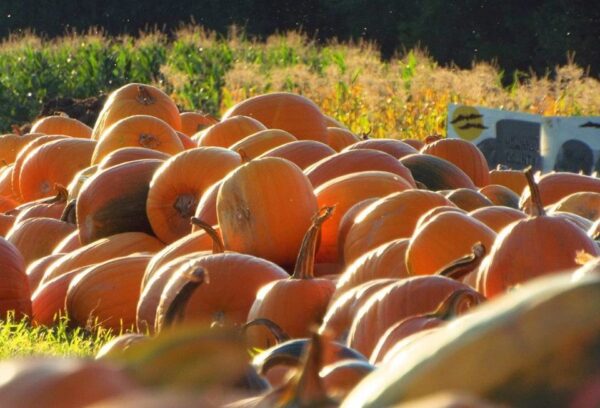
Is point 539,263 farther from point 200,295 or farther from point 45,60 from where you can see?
point 45,60

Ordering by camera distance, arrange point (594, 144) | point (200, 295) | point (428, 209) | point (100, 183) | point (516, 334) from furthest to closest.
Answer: point (594, 144), point (100, 183), point (428, 209), point (200, 295), point (516, 334)

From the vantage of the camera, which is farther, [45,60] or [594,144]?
[45,60]

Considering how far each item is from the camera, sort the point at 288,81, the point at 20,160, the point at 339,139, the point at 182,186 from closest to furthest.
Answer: the point at 182,186
the point at 339,139
the point at 20,160
the point at 288,81

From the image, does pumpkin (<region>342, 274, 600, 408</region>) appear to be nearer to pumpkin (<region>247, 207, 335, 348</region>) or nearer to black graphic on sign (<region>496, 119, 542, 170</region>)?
pumpkin (<region>247, 207, 335, 348</region>)

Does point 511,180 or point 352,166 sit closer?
point 352,166

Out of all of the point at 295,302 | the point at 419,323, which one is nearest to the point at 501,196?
the point at 295,302

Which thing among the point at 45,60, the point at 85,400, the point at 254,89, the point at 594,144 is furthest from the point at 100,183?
the point at 45,60

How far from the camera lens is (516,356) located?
62cm

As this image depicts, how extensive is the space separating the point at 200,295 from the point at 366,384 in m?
2.25

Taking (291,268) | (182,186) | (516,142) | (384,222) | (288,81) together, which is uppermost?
(384,222)

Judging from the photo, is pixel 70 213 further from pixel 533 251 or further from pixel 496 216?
pixel 533 251

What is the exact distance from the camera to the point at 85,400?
2.09 feet

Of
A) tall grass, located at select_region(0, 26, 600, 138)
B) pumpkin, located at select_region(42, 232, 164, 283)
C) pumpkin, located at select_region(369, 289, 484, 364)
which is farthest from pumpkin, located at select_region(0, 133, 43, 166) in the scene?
pumpkin, located at select_region(369, 289, 484, 364)

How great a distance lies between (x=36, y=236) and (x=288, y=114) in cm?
127
